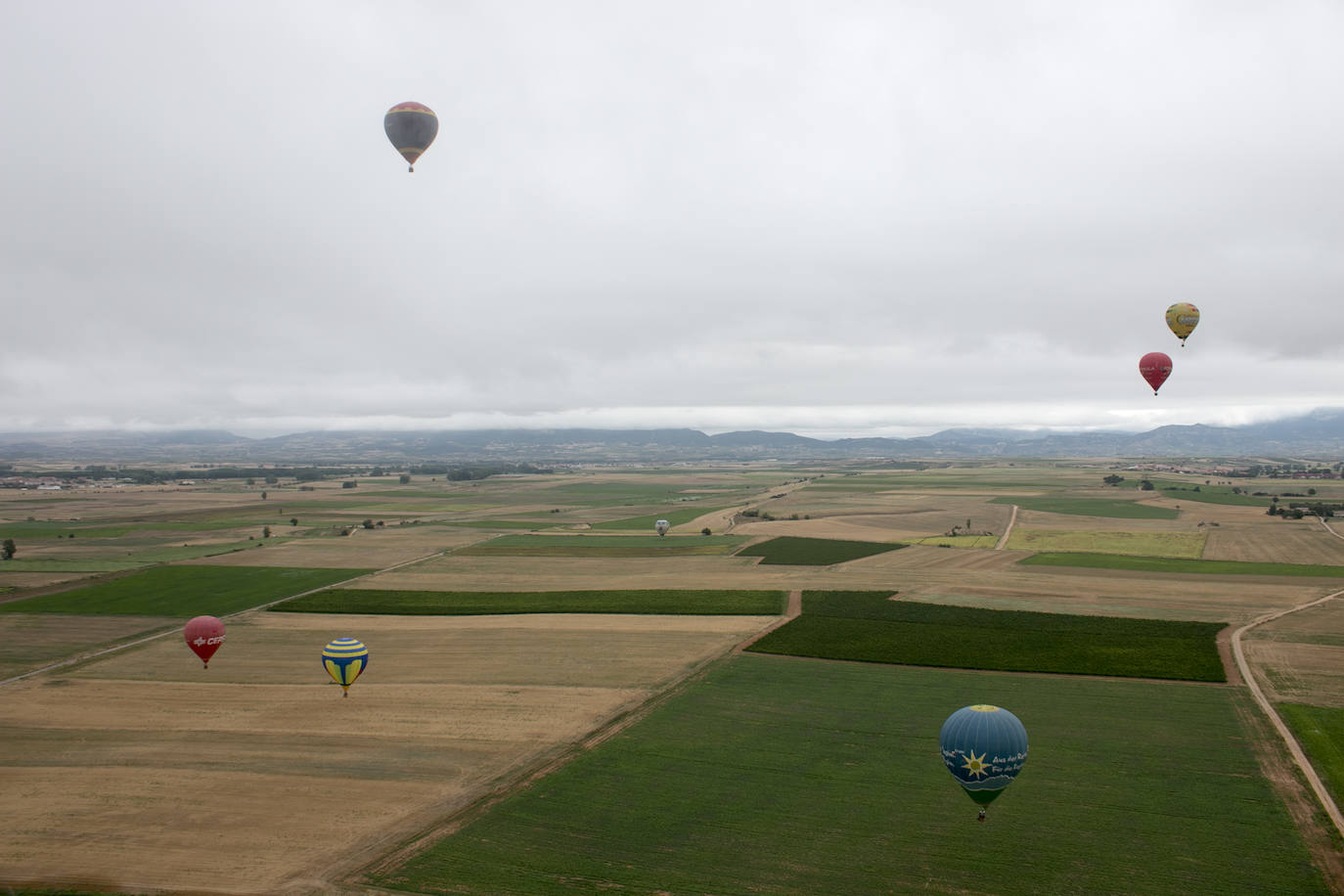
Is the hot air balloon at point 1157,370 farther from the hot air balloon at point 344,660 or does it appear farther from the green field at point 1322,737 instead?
the hot air balloon at point 344,660

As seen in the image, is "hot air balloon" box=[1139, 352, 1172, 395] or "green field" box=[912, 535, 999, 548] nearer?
"hot air balloon" box=[1139, 352, 1172, 395]

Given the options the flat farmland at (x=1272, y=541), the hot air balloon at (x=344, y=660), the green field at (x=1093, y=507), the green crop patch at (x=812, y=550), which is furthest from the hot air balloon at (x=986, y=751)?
the green field at (x=1093, y=507)

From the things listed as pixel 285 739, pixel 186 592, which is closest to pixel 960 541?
pixel 285 739

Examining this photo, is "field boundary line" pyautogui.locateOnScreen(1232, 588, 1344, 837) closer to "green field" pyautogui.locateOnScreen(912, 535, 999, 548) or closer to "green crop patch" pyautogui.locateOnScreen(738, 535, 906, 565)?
"green crop patch" pyautogui.locateOnScreen(738, 535, 906, 565)

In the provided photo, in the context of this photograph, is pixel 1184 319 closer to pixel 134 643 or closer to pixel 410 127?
pixel 410 127

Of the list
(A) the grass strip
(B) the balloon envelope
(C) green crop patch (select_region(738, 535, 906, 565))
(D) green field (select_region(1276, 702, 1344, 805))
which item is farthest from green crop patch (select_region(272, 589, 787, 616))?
(A) the grass strip
